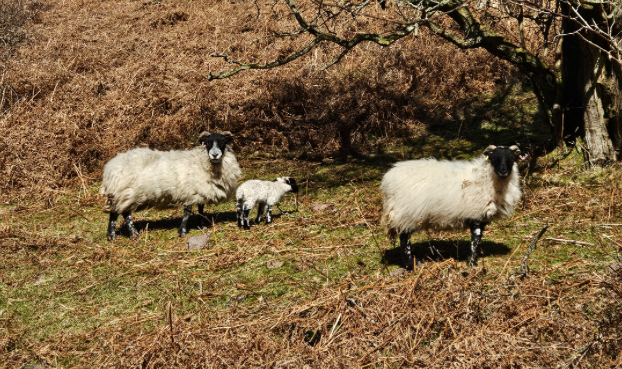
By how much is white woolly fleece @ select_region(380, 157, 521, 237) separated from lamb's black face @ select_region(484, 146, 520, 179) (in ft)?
0.38

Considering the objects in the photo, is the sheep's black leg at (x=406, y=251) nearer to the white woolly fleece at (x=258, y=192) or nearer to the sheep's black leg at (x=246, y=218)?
the white woolly fleece at (x=258, y=192)

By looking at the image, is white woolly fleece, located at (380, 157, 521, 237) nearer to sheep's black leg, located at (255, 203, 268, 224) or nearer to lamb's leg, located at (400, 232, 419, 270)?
lamb's leg, located at (400, 232, 419, 270)

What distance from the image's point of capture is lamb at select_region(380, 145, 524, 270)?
6547 millimetres

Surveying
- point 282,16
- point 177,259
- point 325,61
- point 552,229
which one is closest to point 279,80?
point 325,61

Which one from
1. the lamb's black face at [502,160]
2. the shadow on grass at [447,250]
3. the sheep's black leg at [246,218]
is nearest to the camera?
the lamb's black face at [502,160]

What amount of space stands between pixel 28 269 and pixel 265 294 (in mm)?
3510

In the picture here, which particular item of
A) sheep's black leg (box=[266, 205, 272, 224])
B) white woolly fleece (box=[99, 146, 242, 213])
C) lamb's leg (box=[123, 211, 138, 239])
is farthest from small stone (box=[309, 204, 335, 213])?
lamb's leg (box=[123, 211, 138, 239])

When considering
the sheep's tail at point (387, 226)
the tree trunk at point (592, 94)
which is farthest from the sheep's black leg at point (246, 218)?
the tree trunk at point (592, 94)

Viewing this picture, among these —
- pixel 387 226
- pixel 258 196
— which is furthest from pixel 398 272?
pixel 258 196

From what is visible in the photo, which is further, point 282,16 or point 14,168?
point 282,16

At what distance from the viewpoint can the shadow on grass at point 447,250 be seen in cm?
709

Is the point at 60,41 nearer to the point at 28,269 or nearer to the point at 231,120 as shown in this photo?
the point at 231,120

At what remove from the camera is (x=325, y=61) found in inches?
578

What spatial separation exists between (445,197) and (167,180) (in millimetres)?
4374
